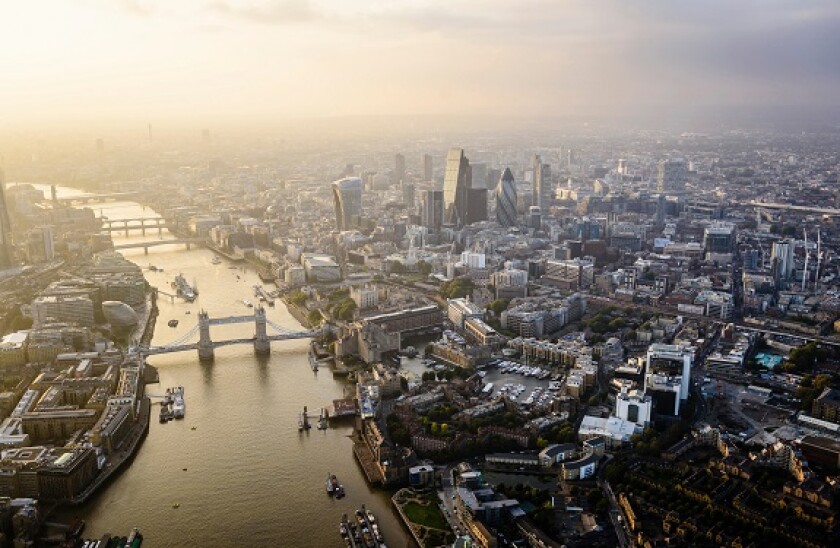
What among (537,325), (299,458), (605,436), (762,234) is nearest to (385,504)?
(299,458)

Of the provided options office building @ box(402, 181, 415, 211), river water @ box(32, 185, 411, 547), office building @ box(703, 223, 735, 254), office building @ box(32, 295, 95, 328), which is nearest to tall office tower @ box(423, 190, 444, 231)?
office building @ box(402, 181, 415, 211)

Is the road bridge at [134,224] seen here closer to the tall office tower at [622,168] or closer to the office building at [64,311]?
the office building at [64,311]

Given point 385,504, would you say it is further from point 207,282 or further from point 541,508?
point 207,282

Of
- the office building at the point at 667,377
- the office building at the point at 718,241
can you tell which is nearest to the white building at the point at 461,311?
the office building at the point at 667,377

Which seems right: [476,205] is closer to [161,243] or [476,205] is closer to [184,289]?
[161,243]

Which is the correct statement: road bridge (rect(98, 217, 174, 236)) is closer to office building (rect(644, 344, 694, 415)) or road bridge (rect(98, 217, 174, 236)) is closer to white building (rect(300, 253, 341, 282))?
white building (rect(300, 253, 341, 282))
